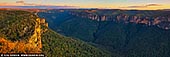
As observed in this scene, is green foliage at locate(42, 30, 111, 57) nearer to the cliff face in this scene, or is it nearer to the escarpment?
the cliff face

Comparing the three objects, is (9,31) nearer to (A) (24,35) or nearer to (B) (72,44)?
(A) (24,35)

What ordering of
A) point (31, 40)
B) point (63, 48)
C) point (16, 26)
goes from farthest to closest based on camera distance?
point (63, 48), point (16, 26), point (31, 40)

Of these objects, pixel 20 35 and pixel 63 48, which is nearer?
pixel 20 35

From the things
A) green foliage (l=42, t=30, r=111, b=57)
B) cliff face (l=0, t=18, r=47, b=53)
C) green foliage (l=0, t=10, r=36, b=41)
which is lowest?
green foliage (l=42, t=30, r=111, b=57)

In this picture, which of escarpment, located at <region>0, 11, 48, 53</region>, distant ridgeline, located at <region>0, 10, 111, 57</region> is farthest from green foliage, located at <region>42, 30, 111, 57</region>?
escarpment, located at <region>0, 11, 48, 53</region>

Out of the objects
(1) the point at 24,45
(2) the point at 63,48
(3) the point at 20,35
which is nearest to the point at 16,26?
(3) the point at 20,35

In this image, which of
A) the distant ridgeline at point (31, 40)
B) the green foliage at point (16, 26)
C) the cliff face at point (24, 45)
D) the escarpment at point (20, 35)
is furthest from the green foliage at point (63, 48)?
the green foliage at point (16, 26)

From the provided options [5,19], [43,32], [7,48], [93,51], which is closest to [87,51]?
[93,51]

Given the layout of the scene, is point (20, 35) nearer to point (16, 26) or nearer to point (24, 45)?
point (24, 45)
